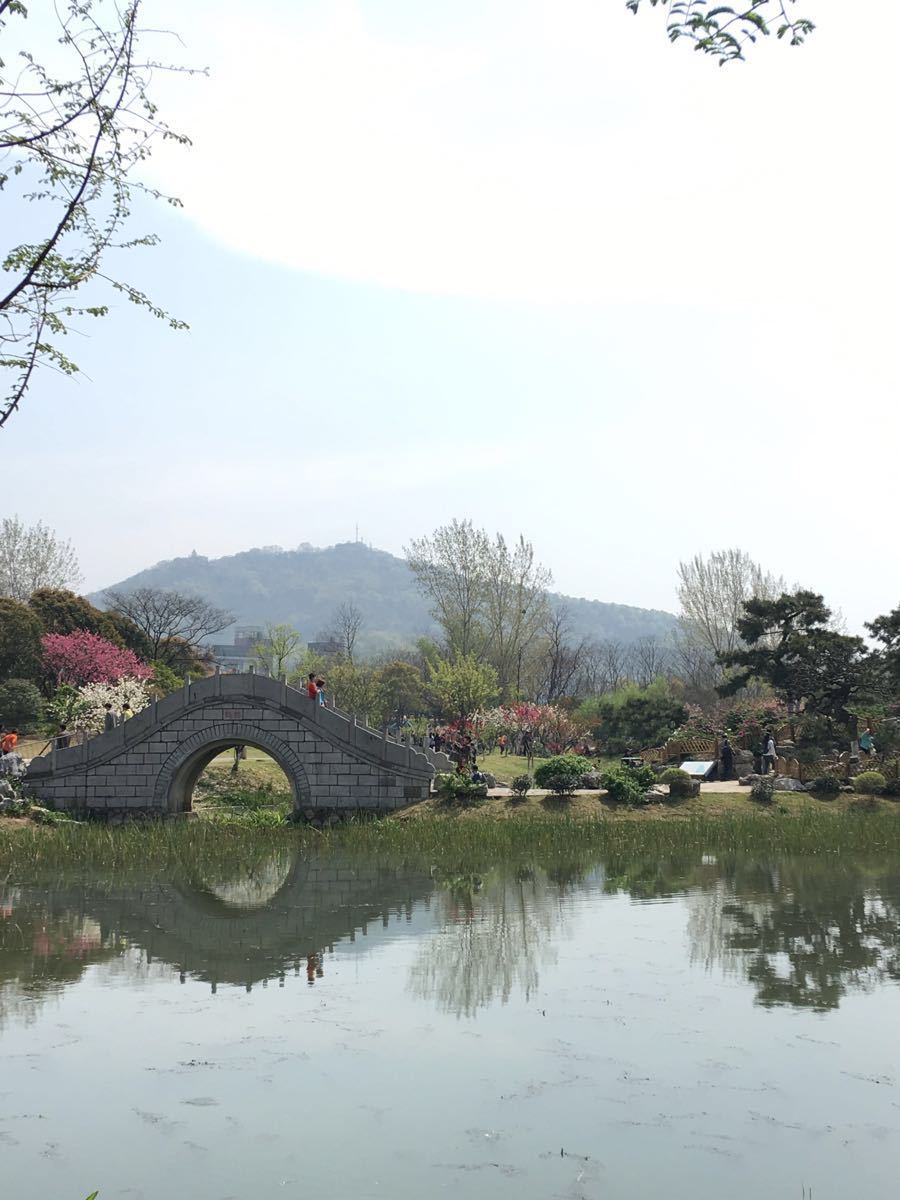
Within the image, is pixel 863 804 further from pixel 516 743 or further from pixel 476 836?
pixel 516 743

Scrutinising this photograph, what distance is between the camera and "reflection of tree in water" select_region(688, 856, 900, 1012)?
14.3m

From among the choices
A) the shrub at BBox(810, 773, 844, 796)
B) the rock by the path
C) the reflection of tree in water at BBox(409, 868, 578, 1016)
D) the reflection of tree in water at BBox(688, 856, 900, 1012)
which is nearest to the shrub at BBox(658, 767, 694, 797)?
the rock by the path

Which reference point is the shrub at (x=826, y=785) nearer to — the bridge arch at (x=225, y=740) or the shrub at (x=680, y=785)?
the shrub at (x=680, y=785)

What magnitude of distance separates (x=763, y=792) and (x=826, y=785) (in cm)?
259

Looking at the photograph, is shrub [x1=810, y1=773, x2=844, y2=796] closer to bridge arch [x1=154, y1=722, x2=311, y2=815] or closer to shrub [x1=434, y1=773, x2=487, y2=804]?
shrub [x1=434, y1=773, x2=487, y2=804]

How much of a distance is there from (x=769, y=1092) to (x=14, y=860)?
2049 cm

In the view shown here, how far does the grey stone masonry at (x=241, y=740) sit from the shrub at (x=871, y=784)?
13.9 meters

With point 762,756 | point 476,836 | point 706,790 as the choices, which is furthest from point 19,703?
point 762,756

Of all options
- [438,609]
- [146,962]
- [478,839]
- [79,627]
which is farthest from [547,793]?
[438,609]

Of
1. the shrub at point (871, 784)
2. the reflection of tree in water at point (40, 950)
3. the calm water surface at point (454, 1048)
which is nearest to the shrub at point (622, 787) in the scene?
the shrub at point (871, 784)

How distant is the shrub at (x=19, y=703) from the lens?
44.9m

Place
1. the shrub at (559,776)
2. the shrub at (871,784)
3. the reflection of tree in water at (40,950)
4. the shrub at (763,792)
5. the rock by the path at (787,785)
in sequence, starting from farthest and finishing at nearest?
the rock by the path at (787,785) → the shrub at (871,784) → the shrub at (763,792) → the shrub at (559,776) → the reflection of tree in water at (40,950)

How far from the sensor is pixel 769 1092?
405 inches

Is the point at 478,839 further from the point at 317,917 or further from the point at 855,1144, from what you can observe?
the point at 855,1144
